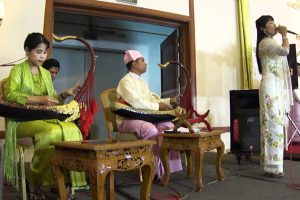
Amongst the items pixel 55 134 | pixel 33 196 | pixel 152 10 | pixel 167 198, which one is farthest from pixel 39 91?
pixel 152 10

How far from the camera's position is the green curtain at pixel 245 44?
14.5ft

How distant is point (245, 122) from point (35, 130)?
7.55 ft

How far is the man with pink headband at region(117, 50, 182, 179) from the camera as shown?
2.43 meters

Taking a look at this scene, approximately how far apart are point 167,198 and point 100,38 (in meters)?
4.20

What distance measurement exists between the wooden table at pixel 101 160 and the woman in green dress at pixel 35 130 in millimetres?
245

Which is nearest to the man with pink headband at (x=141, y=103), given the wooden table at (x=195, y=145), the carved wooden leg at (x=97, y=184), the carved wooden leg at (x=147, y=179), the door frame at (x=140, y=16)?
the wooden table at (x=195, y=145)

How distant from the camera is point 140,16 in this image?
12.7 ft

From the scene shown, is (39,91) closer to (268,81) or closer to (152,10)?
(268,81)

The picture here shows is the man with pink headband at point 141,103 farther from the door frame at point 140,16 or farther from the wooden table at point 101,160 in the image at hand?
the wooden table at point 101,160

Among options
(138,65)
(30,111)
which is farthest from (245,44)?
(30,111)

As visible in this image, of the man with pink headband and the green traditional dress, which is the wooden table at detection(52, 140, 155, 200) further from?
the man with pink headband

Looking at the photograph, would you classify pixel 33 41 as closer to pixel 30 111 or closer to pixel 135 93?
pixel 30 111

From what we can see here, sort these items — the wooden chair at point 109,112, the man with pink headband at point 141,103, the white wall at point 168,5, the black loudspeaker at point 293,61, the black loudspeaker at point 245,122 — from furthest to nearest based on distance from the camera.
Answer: the white wall at point 168,5
the black loudspeaker at point 293,61
the black loudspeaker at point 245,122
the wooden chair at point 109,112
the man with pink headband at point 141,103

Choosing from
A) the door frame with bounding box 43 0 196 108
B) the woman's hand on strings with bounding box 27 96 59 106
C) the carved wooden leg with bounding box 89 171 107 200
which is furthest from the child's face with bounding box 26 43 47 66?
the door frame with bounding box 43 0 196 108
